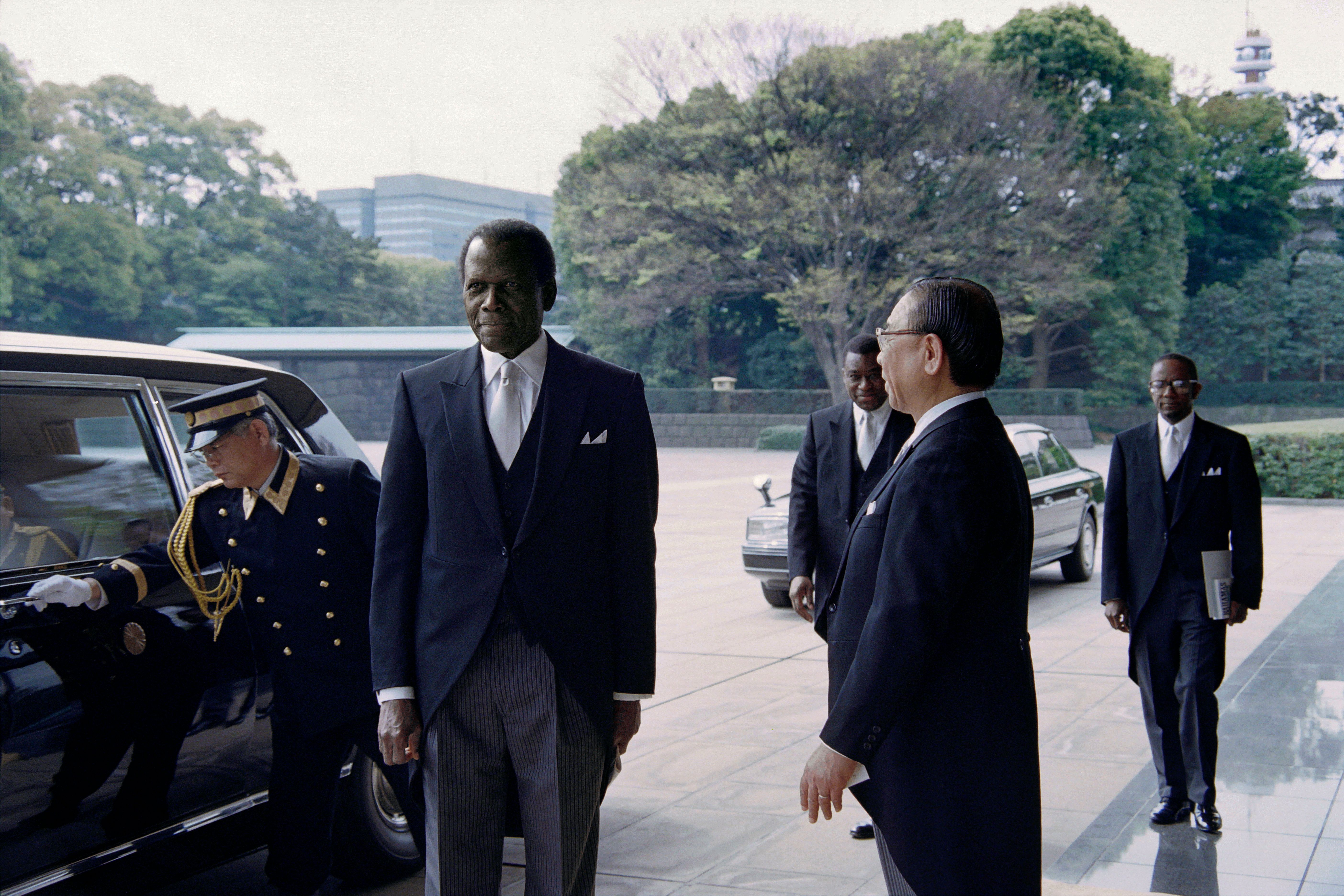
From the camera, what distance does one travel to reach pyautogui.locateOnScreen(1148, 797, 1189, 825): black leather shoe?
4.54m

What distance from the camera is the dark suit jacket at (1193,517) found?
4.52m

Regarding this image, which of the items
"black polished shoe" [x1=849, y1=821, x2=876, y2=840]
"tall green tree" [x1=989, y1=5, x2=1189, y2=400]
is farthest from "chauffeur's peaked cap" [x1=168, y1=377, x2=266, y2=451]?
"tall green tree" [x1=989, y1=5, x2=1189, y2=400]

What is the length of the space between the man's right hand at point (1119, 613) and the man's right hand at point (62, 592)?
363 centimetres

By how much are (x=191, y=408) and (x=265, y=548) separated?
424mm

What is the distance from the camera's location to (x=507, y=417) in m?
2.46

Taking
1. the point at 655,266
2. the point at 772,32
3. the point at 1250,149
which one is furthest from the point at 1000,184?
the point at 1250,149

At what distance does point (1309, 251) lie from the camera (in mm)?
41781

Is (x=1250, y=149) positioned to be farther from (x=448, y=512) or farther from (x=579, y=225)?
(x=448, y=512)

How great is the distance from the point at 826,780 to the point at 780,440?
32113mm

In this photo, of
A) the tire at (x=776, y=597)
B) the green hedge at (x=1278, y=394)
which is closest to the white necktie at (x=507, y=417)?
the tire at (x=776, y=597)

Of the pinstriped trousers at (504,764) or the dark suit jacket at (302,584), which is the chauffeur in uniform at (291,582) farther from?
the pinstriped trousers at (504,764)

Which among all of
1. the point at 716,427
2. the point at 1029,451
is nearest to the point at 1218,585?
the point at 1029,451

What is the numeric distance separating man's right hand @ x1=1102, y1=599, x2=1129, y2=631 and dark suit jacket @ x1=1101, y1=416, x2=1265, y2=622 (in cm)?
2

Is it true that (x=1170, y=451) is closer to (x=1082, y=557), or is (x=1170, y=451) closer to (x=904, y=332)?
(x=904, y=332)
